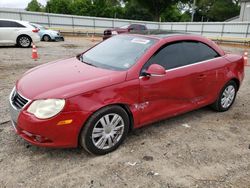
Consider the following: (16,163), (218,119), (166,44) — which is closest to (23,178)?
(16,163)

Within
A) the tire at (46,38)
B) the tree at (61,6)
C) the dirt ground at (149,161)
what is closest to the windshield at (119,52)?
the dirt ground at (149,161)

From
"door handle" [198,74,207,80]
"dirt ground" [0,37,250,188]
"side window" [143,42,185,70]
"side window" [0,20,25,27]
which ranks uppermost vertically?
"side window" [0,20,25,27]

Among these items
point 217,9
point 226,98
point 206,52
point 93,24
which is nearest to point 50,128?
point 206,52

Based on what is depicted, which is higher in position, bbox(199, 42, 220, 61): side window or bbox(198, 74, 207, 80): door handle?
bbox(199, 42, 220, 61): side window

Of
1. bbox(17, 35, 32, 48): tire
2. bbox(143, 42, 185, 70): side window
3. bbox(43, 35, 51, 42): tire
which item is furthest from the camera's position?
bbox(43, 35, 51, 42): tire

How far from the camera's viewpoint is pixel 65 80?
323 centimetres

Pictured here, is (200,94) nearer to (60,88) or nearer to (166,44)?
(166,44)

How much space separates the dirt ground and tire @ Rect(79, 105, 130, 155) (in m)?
0.13

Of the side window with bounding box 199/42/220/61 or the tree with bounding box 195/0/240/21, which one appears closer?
the side window with bounding box 199/42/220/61

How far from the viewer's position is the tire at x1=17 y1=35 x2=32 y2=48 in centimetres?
1294

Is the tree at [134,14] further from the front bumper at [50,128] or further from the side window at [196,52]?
the front bumper at [50,128]

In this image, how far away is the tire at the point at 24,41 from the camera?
1294cm

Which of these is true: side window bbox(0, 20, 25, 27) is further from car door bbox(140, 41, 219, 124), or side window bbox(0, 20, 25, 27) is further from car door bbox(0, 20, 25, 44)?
car door bbox(140, 41, 219, 124)

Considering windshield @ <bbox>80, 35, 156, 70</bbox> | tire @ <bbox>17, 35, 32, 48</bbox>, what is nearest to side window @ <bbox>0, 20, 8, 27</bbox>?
tire @ <bbox>17, 35, 32, 48</bbox>
